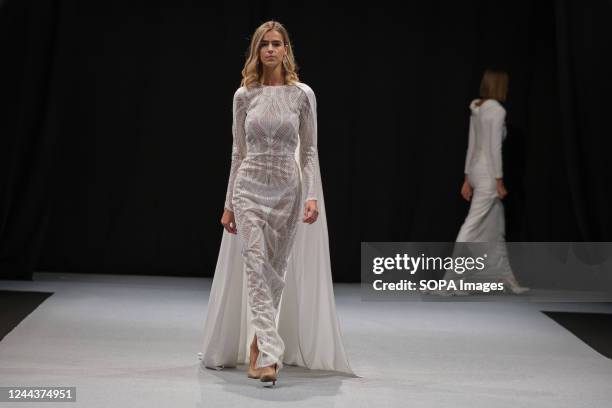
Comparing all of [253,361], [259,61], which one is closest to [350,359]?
[253,361]

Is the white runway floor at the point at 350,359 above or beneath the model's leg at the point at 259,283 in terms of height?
beneath

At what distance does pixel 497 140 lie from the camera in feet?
23.8

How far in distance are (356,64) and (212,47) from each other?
114 centimetres

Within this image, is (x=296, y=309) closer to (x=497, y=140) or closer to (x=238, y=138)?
(x=238, y=138)

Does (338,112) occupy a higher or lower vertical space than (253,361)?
higher

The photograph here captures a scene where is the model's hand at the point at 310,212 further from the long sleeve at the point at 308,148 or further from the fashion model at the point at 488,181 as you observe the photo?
the fashion model at the point at 488,181

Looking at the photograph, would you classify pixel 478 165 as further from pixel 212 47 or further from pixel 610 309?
pixel 212 47

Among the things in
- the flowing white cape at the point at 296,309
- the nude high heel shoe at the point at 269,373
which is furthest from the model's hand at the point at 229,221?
the nude high heel shoe at the point at 269,373

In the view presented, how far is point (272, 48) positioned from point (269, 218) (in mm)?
676

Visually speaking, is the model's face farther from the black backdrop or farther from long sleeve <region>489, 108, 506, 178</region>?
the black backdrop

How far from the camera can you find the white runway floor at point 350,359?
12.8 feet

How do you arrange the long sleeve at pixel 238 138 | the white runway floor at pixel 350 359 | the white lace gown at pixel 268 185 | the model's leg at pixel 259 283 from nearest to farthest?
the white runway floor at pixel 350 359
the model's leg at pixel 259 283
the white lace gown at pixel 268 185
the long sleeve at pixel 238 138

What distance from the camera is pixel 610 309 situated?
7062 millimetres

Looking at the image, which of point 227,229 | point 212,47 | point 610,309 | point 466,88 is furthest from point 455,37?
point 227,229
